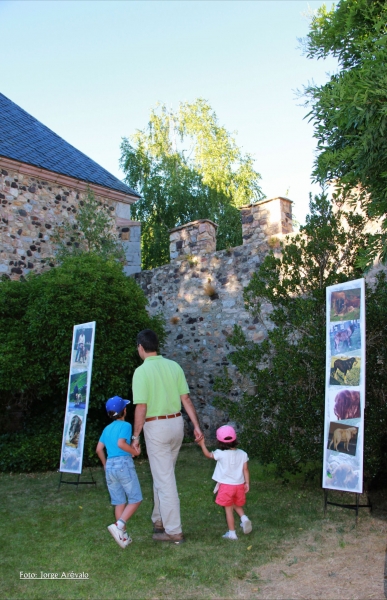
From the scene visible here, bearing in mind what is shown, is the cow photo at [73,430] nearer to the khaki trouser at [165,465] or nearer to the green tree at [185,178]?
the khaki trouser at [165,465]

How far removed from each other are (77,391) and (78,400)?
121 mm

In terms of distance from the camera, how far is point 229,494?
454cm

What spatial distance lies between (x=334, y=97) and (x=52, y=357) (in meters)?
5.78

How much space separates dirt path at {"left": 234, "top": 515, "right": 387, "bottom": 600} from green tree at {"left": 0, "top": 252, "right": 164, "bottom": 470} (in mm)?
4816

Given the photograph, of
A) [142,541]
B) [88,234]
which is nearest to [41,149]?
[88,234]

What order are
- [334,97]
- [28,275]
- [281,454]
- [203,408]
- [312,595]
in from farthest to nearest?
[203,408]
[28,275]
[281,454]
[334,97]
[312,595]

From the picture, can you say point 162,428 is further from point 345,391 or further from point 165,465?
point 345,391

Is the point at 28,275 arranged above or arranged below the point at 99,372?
above

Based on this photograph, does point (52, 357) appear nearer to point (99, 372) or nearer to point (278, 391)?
point (99, 372)

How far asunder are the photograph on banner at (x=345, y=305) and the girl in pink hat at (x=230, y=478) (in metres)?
1.51

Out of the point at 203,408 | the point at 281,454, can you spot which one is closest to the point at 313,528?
the point at 281,454

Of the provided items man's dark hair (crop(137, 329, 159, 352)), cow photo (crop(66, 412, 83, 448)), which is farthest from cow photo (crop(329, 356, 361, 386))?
cow photo (crop(66, 412, 83, 448))

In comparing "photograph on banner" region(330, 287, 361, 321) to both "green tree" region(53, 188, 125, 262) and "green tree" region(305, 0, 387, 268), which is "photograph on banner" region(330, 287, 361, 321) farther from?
"green tree" region(53, 188, 125, 262)

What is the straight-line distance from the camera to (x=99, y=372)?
28.0 feet
